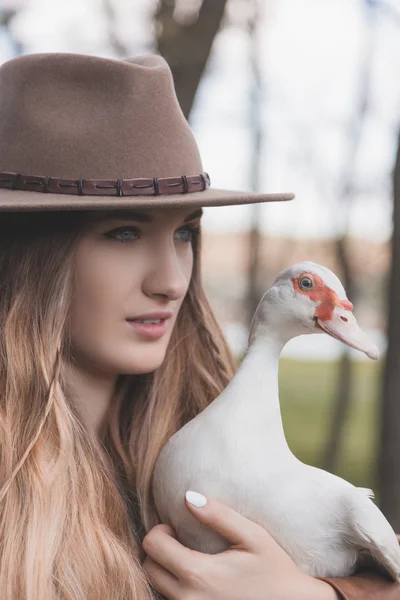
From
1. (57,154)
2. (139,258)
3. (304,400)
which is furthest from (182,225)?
(304,400)

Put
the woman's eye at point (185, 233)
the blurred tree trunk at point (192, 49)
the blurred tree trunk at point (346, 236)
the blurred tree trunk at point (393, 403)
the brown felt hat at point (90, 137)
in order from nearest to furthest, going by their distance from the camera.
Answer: the brown felt hat at point (90, 137), the woman's eye at point (185, 233), the blurred tree trunk at point (192, 49), the blurred tree trunk at point (393, 403), the blurred tree trunk at point (346, 236)

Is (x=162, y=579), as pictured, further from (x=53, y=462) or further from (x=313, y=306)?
(x=313, y=306)

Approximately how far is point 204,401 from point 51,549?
412mm

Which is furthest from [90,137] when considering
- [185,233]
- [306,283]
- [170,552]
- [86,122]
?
[170,552]

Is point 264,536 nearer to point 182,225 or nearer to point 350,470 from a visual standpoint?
point 182,225

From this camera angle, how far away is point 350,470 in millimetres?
5879

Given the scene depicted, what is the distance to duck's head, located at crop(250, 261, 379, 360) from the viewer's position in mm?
980

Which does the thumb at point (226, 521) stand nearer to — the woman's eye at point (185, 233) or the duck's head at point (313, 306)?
the duck's head at point (313, 306)

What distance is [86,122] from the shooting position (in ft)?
3.51

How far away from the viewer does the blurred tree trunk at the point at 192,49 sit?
227cm

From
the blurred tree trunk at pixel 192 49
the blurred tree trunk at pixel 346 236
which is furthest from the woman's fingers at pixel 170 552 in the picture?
the blurred tree trunk at pixel 346 236

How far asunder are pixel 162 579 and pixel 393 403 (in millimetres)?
1691

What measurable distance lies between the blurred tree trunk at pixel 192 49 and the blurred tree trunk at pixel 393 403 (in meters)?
0.77

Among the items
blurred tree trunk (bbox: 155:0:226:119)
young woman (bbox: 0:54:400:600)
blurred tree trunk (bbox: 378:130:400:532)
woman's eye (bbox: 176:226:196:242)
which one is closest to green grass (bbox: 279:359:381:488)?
blurred tree trunk (bbox: 378:130:400:532)
